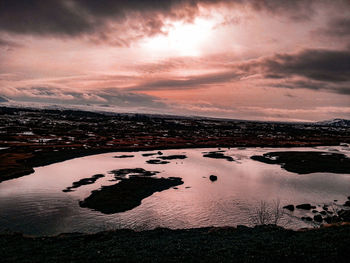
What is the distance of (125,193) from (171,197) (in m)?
10.2

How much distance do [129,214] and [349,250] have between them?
111 ft

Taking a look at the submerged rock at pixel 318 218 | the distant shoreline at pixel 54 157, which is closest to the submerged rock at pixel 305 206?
the submerged rock at pixel 318 218

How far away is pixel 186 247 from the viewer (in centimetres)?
2625

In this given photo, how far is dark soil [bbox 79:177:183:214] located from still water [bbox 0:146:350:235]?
176cm

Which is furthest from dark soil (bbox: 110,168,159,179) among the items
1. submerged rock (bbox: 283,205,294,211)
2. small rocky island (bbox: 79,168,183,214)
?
submerged rock (bbox: 283,205,294,211)

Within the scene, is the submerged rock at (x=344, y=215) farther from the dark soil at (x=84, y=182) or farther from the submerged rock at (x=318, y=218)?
the dark soil at (x=84, y=182)

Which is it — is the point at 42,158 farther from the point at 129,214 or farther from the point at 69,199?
the point at 129,214

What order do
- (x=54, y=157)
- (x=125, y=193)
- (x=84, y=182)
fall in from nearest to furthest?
(x=125, y=193), (x=84, y=182), (x=54, y=157)

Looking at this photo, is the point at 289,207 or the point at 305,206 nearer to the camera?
the point at 289,207

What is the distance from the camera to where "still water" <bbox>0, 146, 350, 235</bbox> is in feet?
135

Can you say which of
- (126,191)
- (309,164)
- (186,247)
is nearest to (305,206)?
(186,247)

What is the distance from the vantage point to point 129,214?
45281mm

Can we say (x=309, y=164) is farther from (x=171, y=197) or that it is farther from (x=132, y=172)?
(x=132, y=172)

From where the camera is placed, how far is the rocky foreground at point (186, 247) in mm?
22248
